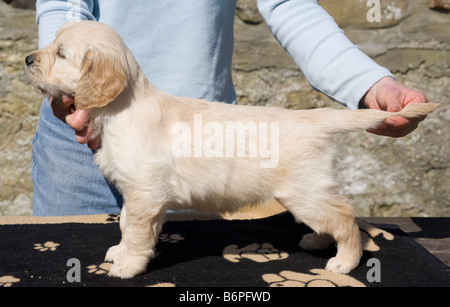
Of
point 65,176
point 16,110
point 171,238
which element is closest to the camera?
point 171,238

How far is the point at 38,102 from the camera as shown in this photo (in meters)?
3.57

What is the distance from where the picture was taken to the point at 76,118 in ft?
6.22

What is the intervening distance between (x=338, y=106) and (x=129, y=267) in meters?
2.34

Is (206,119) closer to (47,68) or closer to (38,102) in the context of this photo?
(47,68)

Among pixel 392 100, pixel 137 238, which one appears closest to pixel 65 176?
pixel 137 238

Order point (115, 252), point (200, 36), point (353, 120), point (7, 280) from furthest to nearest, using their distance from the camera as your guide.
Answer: point (200, 36), point (115, 252), point (353, 120), point (7, 280)

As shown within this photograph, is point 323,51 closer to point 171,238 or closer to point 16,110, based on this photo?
point 171,238

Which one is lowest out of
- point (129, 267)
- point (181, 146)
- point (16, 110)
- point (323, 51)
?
point (129, 267)

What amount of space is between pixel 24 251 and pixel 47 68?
0.80 meters

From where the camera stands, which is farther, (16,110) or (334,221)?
(16,110)

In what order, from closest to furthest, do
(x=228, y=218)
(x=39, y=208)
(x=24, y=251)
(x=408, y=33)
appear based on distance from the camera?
1. (x=24, y=251)
2. (x=228, y=218)
3. (x=39, y=208)
4. (x=408, y=33)

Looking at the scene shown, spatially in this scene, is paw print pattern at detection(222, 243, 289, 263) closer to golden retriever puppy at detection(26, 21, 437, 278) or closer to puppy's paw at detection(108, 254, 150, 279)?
golden retriever puppy at detection(26, 21, 437, 278)

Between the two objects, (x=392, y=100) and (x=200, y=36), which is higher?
(x=200, y=36)
